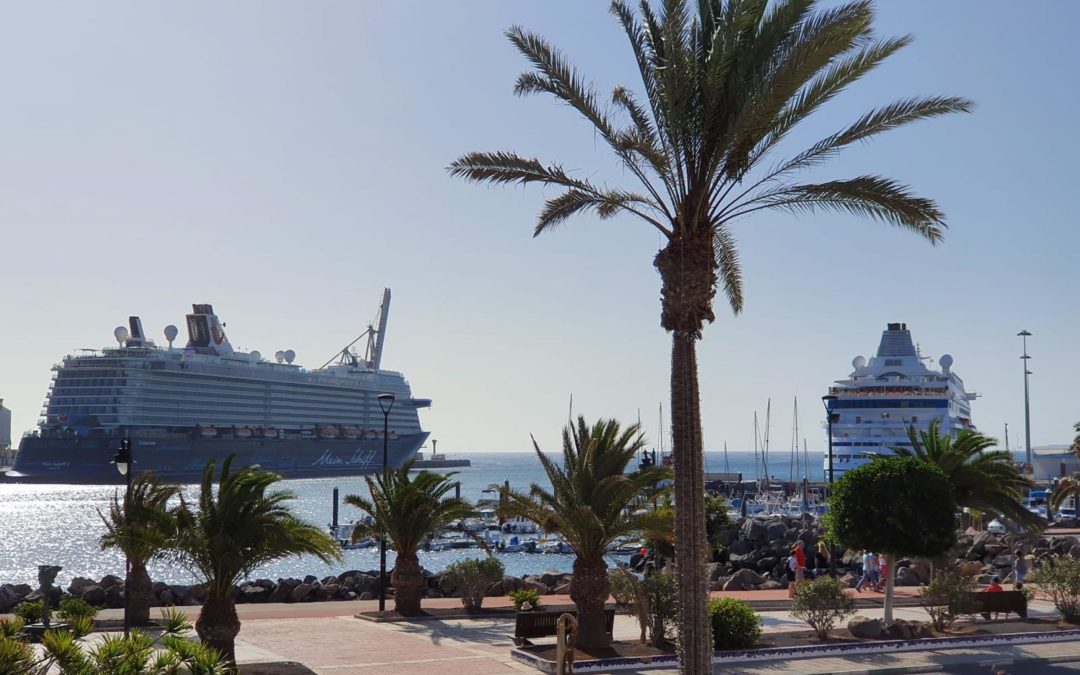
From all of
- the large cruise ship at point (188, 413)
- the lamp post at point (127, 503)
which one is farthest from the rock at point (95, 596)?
the large cruise ship at point (188, 413)

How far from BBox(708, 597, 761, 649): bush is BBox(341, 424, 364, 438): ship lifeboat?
92531mm

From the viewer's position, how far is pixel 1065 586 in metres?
19.2

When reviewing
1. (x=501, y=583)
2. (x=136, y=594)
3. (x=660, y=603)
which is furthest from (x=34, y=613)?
(x=501, y=583)

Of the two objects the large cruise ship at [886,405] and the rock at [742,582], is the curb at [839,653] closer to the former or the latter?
the rock at [742,582]

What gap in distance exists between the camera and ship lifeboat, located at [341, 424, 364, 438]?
106 metres

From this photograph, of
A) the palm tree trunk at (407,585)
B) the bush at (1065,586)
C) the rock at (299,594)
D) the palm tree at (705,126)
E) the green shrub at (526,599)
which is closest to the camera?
the palm tree at (705,126)

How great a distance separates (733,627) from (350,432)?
9359 centimetres

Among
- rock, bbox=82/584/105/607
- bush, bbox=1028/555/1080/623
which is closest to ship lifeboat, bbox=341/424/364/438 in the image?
rock, bbox=82/584/105/607

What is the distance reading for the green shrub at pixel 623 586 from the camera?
16047 mm

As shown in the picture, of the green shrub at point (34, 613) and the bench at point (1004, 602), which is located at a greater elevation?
the green shrub at point (34, 613)

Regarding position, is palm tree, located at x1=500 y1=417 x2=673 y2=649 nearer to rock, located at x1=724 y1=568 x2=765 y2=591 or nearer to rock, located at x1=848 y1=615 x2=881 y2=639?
rock, located at x1=848 y1=615 x2=881 y2=639

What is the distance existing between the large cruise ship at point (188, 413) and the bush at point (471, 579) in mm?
64330

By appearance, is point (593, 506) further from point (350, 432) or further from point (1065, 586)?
point (350, 432)

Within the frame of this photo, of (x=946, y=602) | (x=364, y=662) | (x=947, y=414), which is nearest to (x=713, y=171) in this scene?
(x=364, y=662)
